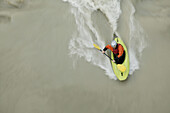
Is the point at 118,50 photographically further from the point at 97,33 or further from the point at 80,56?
the point at 80,56

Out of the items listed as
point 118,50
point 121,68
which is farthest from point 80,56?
point 121,68

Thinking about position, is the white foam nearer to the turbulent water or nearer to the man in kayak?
the turbulent water

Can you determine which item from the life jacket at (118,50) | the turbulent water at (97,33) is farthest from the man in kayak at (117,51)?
the turbulent water at (97,33)

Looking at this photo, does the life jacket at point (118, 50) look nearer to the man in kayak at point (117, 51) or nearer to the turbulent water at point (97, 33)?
the man in kayak at point (117, 51)

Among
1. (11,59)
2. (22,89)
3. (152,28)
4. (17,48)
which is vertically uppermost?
(152,28)

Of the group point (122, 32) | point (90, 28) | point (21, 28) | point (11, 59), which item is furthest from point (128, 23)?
point (11, 59)

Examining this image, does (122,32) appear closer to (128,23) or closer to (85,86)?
(128,23)

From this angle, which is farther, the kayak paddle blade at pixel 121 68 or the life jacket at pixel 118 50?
the life jacket at pixel 118 50

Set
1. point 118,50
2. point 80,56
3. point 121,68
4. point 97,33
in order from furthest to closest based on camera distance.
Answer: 1. point 97,33
2. point 80,56
3. point 118,50
4. point 121,68

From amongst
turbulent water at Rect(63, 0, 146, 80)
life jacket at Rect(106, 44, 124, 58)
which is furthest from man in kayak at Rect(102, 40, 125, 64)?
turbulent water at Rect(63, 0, 146, 80)
